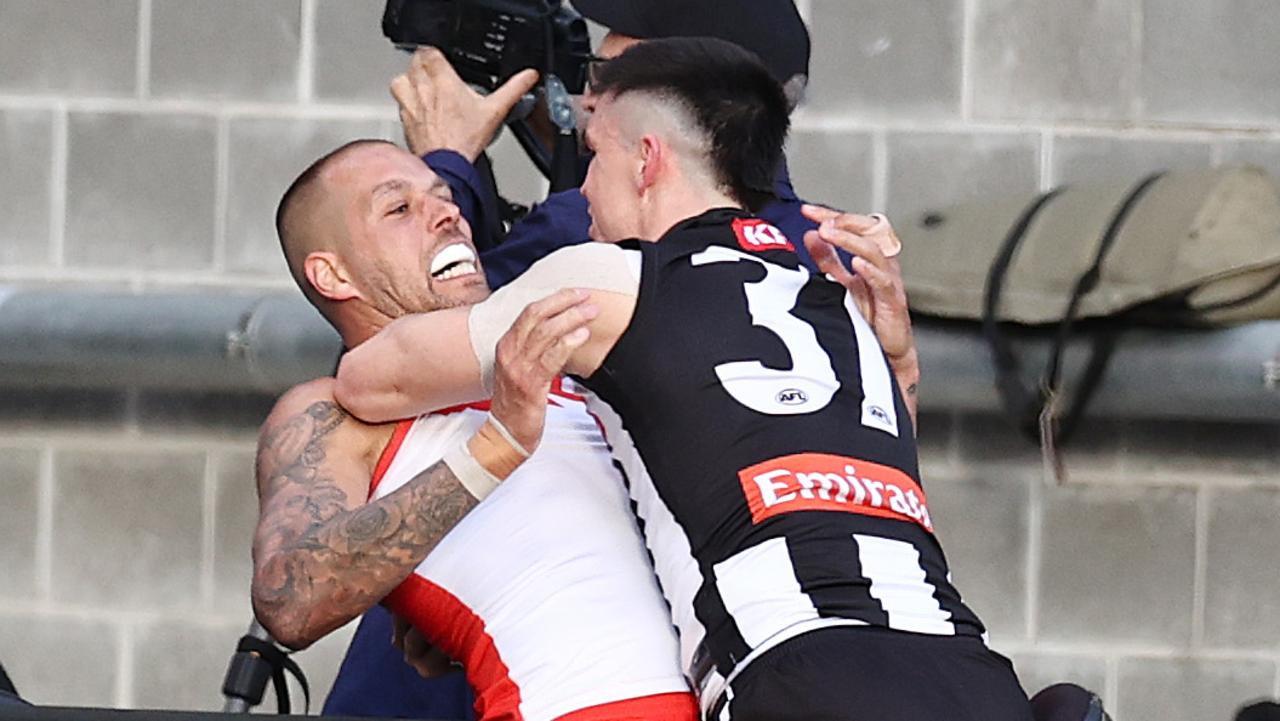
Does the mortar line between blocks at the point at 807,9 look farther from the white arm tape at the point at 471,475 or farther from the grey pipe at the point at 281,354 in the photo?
the white arm tape at the point at 471,475

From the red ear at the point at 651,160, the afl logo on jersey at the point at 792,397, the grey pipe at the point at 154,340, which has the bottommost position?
the grey pipe at the point at 154,340

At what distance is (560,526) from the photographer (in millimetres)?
1868

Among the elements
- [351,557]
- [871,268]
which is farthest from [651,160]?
[351,557]

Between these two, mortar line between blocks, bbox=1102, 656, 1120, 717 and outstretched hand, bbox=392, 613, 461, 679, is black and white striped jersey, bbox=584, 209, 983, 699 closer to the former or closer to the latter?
outstretched hand, bbox=392, 613, 461, 679

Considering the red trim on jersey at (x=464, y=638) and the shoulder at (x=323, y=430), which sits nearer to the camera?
the red trim on jersey at (x=464, y=638)

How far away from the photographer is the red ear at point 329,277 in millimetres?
2180

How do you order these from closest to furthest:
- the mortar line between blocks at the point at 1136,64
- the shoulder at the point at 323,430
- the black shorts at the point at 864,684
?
1. the black shorts at the point at 864,684
2. the shoulder at the point at 323,430
3. the mortar line between blocks at the point at 1136,64

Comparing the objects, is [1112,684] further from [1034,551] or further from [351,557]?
[351,557]

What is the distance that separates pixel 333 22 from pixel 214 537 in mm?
879

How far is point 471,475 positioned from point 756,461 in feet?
0.79

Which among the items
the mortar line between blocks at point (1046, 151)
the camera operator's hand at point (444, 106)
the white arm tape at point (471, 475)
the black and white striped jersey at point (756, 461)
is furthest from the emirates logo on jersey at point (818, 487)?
the mortar line between blocks at point (1046, 151)

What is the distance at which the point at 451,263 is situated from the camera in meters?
2.17

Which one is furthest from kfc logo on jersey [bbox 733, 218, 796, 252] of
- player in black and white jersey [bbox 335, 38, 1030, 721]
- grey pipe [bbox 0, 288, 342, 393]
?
grey pipe [bbox 0, 288, 342, 393]

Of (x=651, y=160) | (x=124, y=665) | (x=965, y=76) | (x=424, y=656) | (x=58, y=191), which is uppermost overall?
(x=651, y=160)
